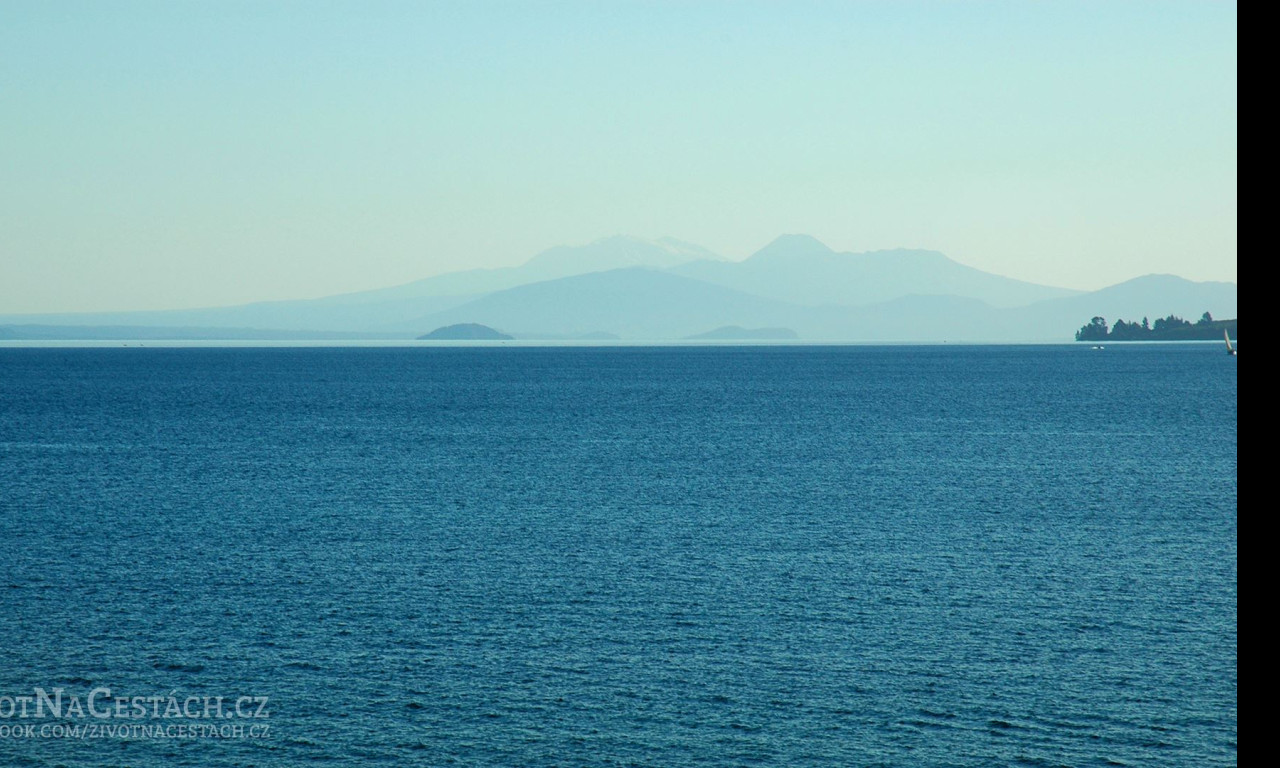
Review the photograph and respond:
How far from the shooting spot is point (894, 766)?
78.7 feet

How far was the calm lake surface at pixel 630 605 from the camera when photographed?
25.7 m

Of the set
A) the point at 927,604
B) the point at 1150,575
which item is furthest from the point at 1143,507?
the point at 927,604

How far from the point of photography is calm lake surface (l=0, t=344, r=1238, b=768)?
Result: 84.2 ft

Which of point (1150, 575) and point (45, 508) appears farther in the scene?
point (45, 508)

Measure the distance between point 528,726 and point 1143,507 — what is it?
4125 centimetres

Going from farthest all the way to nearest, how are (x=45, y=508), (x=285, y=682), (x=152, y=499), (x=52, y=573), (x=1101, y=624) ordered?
(x=152, y=499) → (x=45, y=508) → (x=52, y=573) → (x=1101, y=624) → (x=285, y=682)

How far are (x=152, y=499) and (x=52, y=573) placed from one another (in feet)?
67.4

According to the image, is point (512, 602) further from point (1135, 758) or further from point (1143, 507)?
point (1143, 507)

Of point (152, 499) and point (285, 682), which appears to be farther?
point (152, 499)

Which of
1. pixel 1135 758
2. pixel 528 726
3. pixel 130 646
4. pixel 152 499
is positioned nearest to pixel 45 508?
pixel 152 499

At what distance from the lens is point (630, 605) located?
119 feet
